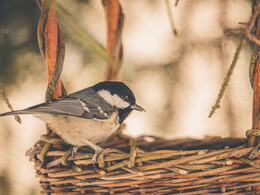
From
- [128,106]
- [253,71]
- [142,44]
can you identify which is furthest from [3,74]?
Answer: [253,71]

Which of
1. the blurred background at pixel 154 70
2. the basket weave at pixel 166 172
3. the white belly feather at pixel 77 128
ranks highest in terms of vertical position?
the blurred background at pixel 154 70

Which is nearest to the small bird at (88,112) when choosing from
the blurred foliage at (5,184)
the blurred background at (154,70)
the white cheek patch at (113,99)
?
the white cheek patch at (113,99)

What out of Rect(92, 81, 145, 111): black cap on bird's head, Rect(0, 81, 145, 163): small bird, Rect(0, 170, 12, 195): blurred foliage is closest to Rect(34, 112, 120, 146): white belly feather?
Rect(0, 81, 145, 163): small bird

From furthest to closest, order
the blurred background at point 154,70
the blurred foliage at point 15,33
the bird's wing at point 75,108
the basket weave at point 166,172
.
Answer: the blurred background at point 154,70, the blurred foliage at point 15,33, the bird's wing at point 75,108, the basket weave at point 166,172

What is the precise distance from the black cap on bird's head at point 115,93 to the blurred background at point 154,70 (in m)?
0.12

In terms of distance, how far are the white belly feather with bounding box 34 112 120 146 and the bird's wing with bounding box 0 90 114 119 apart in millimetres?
19

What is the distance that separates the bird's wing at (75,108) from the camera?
2.45 feet

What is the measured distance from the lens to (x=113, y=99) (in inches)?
37.4

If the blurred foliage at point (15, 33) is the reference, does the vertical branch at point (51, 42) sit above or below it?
below

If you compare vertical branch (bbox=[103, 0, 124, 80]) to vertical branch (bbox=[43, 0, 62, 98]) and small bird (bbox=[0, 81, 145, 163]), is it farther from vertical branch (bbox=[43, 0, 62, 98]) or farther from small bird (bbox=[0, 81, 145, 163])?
vertical branch (bbox=[43, 0, 62, 98])

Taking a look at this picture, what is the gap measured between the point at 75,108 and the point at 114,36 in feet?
1.02

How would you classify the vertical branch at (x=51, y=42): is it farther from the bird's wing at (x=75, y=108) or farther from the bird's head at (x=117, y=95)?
the bird's head at (x=117, y=95)

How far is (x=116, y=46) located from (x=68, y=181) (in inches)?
16.8

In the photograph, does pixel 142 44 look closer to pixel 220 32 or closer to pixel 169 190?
pixel 220 32
